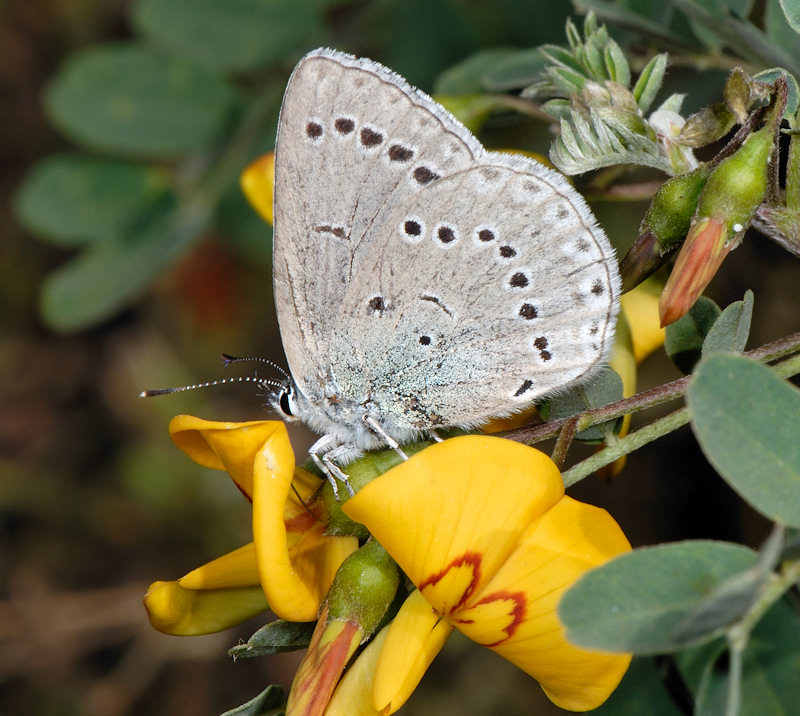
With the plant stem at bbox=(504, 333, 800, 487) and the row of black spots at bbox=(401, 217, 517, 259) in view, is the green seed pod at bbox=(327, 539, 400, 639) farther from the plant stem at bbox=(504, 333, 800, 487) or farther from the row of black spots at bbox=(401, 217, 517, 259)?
the row of black spots at bbox=(401, 217, 517, 259)

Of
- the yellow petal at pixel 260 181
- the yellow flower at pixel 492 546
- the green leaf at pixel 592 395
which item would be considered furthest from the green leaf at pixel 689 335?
the yellow petal at pixel 260 181

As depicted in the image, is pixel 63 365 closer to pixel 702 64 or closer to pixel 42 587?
pixel 42 587

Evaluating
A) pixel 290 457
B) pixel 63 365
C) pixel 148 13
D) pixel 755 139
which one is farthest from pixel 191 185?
pixel 755 139

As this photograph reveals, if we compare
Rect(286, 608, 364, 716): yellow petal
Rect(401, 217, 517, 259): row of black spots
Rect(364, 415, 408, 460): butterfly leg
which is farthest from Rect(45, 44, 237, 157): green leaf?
Rect(286, 608, 364, 716): yellow petal

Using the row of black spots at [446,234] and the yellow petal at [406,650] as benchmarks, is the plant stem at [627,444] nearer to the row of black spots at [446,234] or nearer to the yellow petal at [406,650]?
the yellow petal at [406,650]

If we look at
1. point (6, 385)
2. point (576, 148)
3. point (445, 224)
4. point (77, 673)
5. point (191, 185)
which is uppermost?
point (576, 148)
